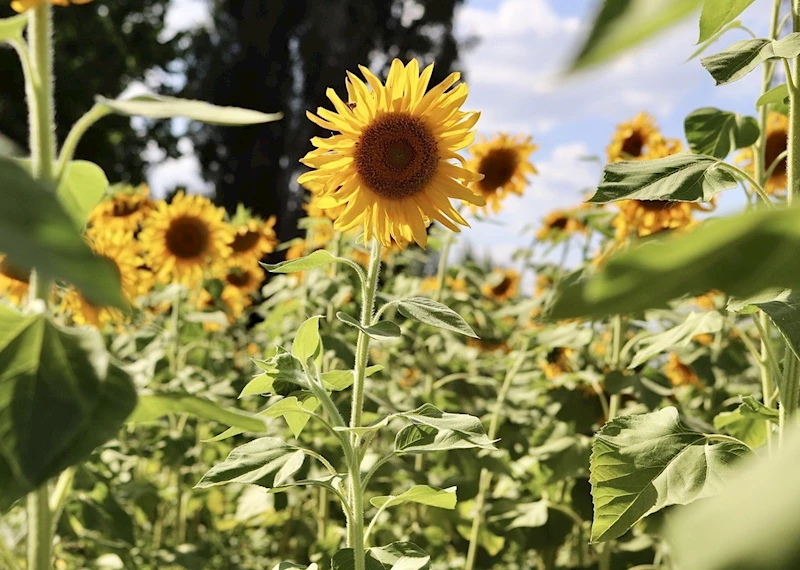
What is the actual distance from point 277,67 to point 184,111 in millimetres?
16033

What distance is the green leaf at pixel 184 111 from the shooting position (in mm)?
563

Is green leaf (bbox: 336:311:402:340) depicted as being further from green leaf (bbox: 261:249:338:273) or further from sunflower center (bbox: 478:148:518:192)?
sunflower center (bbox: 478:148:518:192)

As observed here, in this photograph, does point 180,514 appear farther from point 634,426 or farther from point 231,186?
point 231,186

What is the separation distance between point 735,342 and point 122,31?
1338 centimetres

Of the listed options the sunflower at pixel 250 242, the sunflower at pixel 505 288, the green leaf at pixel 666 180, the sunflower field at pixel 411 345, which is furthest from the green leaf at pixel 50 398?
the sunflower at pixel 505 288

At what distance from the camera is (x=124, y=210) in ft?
9.21

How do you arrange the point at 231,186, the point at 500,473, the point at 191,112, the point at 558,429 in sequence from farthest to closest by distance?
the point at 231,186
the point at 558,429
the point at 500,473
the point at 191,112

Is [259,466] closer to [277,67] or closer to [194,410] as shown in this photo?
[194,410]

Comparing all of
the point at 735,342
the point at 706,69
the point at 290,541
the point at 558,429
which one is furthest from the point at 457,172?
the point at 290,541

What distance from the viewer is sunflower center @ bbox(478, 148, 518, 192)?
2572 millimetres

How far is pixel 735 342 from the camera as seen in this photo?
98.7 inches

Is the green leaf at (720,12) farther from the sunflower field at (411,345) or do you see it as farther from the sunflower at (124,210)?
the sunflower at (124,210)

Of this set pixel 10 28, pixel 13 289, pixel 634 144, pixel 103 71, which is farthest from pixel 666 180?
pixel 103 71

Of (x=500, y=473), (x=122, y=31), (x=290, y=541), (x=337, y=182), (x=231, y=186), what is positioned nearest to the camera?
(x=337, y=182)
